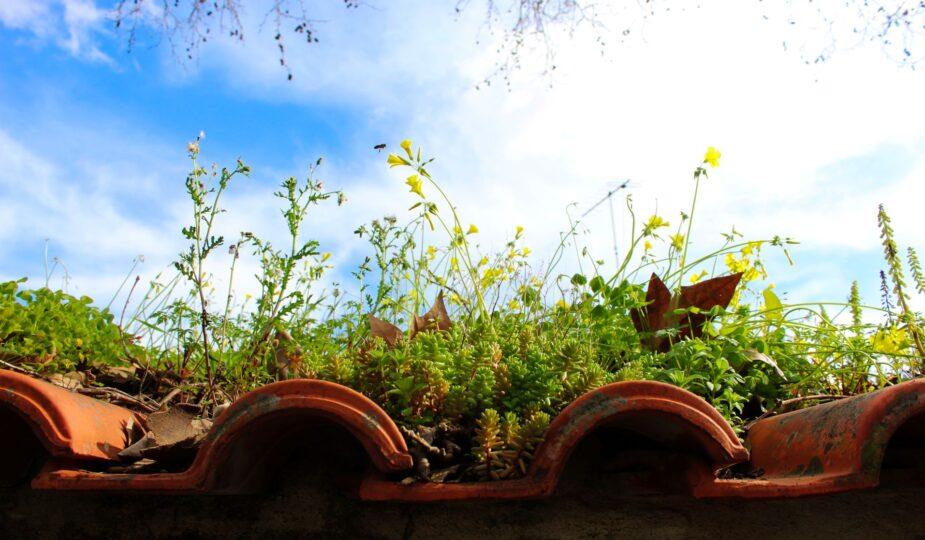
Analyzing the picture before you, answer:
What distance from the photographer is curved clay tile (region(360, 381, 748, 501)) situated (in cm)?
204

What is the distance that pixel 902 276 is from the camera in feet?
12.8

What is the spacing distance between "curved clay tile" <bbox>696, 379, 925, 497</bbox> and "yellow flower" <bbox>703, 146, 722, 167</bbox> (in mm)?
1843

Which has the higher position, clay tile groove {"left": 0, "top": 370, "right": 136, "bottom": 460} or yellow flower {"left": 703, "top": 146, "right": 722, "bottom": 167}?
yellow flower {"left": 703, "top": 146, "right": 722, "bottom": 167}

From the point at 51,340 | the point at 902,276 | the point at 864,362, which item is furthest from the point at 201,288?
the point at 902,276

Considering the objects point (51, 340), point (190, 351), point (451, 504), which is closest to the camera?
point (451, 504)

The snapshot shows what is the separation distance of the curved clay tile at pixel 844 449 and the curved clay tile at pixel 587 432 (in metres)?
0.16

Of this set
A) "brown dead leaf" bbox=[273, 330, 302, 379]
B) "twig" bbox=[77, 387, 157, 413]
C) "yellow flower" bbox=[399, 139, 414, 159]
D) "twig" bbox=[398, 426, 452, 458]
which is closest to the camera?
"twig" bbox=[398, 426, 452, 458]

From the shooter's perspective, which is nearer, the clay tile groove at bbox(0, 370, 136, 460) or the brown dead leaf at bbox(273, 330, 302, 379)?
the clay tile groove at bbox(0, 370, 136, 460)

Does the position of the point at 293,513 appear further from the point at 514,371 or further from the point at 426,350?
the point at 514,371

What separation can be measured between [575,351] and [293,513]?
1106 millimetres

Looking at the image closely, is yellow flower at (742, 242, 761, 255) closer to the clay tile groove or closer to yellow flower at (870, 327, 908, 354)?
yellow flower at (870, 327, 908, 354)

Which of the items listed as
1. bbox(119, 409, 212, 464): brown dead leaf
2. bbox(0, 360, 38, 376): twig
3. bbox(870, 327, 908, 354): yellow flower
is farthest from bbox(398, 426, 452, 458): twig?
bbox(870, 327, 908, 354): yellow flower

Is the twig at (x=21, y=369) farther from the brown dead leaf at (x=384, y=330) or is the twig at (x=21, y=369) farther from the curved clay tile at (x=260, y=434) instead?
the brown dead leaf at (x=384, y=330)

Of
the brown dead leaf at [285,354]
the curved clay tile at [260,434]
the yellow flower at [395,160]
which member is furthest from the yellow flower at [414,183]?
the curved clay tile at [260,434]
